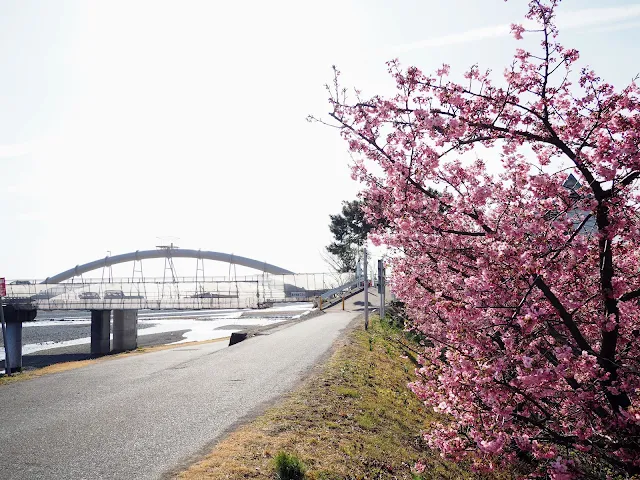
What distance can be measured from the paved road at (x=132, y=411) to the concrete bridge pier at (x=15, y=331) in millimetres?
25787

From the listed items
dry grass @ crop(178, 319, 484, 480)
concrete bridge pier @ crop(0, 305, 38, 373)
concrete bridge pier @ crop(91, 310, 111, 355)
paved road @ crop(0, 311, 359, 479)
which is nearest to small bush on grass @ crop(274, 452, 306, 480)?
dry grass @ crop(178, 319, 484, 480)

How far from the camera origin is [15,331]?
4262 centimetres

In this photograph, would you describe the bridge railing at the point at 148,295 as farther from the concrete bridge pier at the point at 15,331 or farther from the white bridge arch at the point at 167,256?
the white bridge arch at the point at 167,256

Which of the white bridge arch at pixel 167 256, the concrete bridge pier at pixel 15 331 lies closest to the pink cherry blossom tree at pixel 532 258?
the concrete bridge pier at pixel 15 331

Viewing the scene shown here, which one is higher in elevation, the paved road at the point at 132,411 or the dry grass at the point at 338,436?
the paved road at the point at 132,411

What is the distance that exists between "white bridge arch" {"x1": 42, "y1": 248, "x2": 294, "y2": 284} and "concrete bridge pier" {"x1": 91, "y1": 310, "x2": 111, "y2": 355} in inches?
1684

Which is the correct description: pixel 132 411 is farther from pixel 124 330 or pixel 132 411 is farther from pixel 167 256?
pixel 167 256


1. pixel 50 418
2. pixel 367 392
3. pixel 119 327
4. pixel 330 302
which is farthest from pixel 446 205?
pixel 119 327

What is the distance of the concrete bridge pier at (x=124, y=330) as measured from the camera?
49969mm

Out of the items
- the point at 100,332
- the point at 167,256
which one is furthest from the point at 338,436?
the point at 167,256

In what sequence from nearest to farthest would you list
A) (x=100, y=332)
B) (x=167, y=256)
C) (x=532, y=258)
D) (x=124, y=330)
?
(x=532, y=258) < (x=124, y=330) < (x=100, y=332) < (x=167, y=256)

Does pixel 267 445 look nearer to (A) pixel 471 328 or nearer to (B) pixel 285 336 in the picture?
(A) pixel 471 328

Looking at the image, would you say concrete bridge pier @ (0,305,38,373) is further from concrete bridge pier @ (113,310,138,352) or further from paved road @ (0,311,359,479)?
paved road @ (0,311,359,479)

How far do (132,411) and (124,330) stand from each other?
43105 millimetres
